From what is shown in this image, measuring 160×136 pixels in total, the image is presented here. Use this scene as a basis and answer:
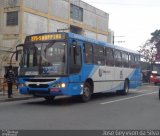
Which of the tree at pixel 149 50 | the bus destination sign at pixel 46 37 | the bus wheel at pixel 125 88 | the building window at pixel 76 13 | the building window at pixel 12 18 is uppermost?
the building window at pixel 76 13

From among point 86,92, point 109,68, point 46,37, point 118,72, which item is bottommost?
point 86,92

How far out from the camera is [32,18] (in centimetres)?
4459

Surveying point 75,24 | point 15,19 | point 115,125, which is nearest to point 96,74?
point 115,125

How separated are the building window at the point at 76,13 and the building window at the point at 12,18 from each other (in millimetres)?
11358

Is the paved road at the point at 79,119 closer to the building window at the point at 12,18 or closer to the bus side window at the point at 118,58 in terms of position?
the bus side window at the point at 118,58

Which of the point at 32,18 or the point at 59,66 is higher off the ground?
the point at 32,18

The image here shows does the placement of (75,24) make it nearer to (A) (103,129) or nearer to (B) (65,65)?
(B) (65,65)

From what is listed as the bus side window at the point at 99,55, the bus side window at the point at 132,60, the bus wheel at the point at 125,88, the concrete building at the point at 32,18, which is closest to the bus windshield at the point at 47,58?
the bus side window at the point at 99,55

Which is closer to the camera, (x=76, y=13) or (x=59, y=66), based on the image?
(x=59, y=66)

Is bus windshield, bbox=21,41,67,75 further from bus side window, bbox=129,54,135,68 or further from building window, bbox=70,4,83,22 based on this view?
building window, bbox=70,4,83,22

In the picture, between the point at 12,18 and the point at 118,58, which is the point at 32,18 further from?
the point at 118,58

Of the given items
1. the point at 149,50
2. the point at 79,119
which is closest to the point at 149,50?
the point at 149,50

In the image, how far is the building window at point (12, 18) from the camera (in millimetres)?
43750

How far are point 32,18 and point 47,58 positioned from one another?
30493mm
